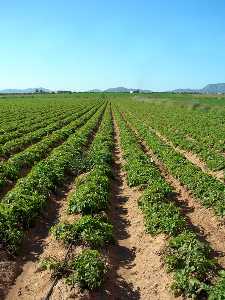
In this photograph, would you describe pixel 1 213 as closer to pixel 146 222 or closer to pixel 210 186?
pixel 146 222

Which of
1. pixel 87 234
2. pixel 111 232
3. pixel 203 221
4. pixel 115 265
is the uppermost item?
pixel 87 234

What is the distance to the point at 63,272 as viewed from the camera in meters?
9.09

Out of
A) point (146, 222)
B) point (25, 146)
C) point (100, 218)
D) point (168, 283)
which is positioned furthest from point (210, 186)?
point (25, 146)

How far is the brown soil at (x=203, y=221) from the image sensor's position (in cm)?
1097

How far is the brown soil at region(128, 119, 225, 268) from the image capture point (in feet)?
36.0

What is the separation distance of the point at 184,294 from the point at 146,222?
384 centimetres

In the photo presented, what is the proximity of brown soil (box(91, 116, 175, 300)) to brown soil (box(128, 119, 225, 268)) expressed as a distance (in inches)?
53.6

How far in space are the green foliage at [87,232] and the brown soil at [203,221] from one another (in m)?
2.57

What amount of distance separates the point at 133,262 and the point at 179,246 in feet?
3.77

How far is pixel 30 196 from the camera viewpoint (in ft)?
43.2

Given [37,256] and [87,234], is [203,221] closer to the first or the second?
[87,234]

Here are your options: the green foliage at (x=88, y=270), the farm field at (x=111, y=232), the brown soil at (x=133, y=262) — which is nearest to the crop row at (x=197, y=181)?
the farm field at (x=111, y=232)

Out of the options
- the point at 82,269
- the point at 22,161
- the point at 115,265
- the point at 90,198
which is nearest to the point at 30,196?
the point at 90,198

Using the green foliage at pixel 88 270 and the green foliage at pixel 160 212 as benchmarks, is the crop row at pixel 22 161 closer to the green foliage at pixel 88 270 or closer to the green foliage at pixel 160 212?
the green foliage at pixel 160 212
